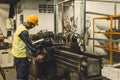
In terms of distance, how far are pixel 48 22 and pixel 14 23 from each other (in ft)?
4.27

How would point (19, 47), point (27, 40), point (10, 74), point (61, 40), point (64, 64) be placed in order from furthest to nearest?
point (10, 74), point (61, 40), point (19, 47), point (27, 40), point (64, 64)

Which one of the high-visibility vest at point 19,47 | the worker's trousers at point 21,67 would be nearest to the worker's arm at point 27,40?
the high-visibility vest at point 19,47

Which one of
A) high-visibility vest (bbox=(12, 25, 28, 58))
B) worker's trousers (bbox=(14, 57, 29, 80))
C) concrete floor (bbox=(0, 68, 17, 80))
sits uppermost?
high-visibility vest (bbox=(12, 25, 28, 58))

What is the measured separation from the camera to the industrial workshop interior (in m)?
3.03

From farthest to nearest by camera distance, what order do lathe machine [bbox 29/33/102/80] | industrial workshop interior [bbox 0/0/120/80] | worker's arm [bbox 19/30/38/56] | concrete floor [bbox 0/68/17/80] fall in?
concrete floor [bbox 0/68/17/80] → worker's arm [bbox 19/30/38/56] → industrial workshop interior [bbox 0/0/120/80] → lathe machine [bbox 29/33/102/80]

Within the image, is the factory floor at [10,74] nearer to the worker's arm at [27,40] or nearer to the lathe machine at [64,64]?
the lathe machine at [64,64]

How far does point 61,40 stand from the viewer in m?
5.26

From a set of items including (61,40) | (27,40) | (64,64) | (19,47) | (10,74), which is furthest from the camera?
(10,74)

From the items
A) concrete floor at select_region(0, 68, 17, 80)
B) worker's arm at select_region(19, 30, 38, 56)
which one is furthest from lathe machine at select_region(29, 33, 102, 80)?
concrete floor at select_region(0, 68, 17, 80)

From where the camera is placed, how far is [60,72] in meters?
3.31

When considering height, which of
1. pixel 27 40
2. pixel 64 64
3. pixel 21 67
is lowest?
pixel 21 67

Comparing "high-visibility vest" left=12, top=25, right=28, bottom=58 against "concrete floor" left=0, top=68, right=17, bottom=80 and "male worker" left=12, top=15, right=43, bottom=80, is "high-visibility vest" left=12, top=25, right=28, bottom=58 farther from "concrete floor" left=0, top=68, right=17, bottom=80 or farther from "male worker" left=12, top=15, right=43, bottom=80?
"concrete floor" left=0, top=68, right=17, bottom=80

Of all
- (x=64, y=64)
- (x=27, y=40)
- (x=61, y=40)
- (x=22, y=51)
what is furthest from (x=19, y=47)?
(x=61, y=40)

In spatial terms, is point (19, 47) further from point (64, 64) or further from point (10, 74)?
point (10, 74)
